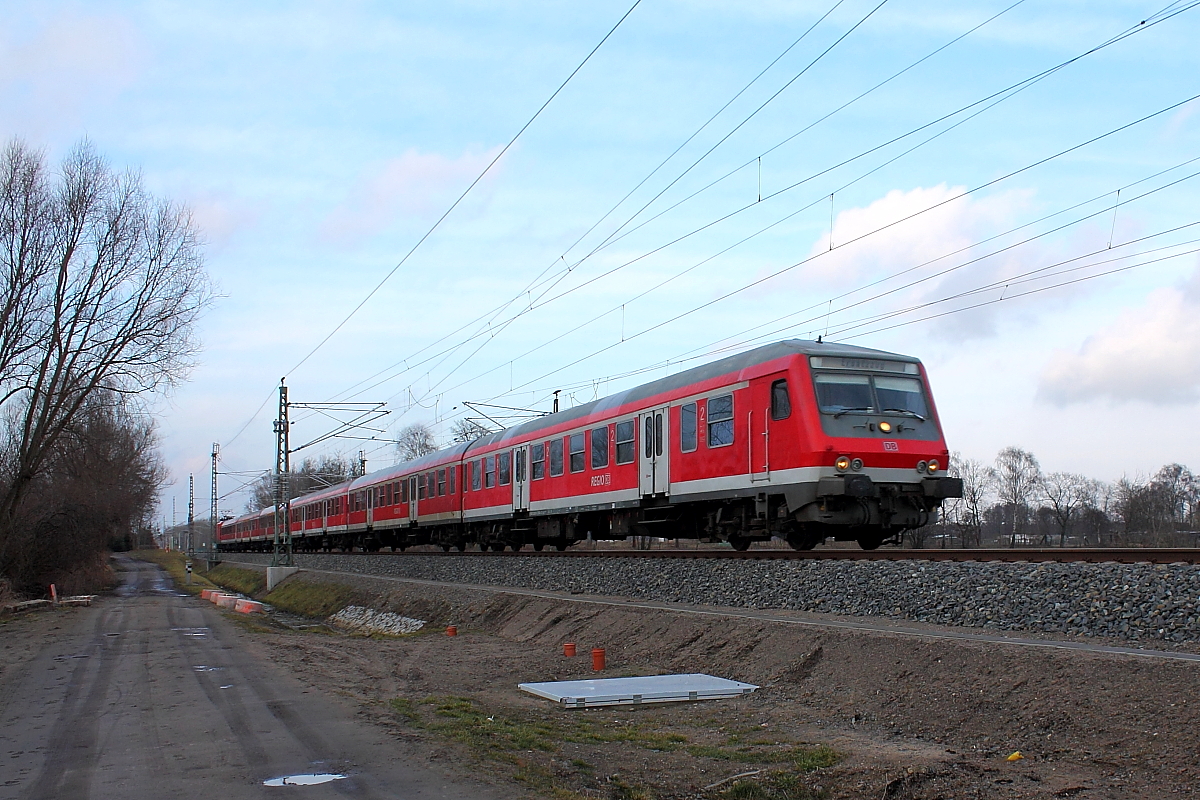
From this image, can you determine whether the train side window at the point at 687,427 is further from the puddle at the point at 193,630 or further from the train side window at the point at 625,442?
the puddle at the point at 193,630

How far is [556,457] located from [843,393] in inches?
365

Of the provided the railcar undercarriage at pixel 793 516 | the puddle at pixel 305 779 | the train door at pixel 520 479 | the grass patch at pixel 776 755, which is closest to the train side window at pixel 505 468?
the train door at pixel 520 479

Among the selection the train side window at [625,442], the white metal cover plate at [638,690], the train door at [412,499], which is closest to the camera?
the white metal cover plate at [638,690]

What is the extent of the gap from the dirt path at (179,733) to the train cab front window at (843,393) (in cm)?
768

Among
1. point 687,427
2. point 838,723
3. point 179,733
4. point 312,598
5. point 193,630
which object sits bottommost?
point 312,598

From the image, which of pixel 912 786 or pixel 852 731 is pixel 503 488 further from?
pixel 912 786

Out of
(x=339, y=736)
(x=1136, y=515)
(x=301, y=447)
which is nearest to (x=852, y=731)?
(x=339, y=736)

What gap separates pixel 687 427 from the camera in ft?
54.2

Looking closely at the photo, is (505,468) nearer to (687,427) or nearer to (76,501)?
(687,427)

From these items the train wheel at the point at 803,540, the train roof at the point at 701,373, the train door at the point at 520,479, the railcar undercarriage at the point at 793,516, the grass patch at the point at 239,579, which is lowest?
the grass patch at the point at 239,579

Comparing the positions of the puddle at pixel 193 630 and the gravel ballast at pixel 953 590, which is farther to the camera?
the puddle at pixel 193 630

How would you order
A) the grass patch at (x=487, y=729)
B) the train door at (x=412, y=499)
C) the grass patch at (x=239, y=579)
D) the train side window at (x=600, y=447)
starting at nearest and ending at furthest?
the grass patch at (x=487, y=729)
the train side window at (x=600, y=447)
the train door at (x=412, y=499)
the grass patch at (x=239, y=579)

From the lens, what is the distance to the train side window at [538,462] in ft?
74.8

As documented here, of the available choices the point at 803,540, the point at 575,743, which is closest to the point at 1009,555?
the point at 803,540
